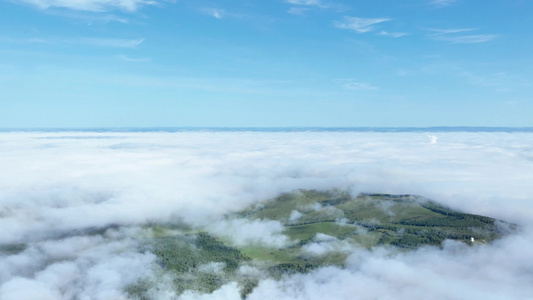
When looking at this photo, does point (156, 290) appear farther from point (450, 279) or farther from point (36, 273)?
point (450, 279)

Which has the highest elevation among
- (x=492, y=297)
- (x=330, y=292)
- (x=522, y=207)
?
(x=522, y=207)

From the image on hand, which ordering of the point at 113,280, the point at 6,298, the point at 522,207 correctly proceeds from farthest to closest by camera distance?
the point at 522,207 → the point at 113,280 → the point at 6,298

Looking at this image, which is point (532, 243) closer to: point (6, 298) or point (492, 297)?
point (492, 297)

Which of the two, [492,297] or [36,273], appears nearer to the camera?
[492,297]

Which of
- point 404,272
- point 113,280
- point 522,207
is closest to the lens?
point 404,272

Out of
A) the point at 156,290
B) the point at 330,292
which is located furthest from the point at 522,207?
the point at 156,290

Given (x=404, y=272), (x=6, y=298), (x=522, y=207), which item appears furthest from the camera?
(x=522, y=207)

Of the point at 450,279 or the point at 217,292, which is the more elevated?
the point at 450,279

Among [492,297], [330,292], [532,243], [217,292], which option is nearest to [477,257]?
[532,243]

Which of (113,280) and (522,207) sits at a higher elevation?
(522,207)
